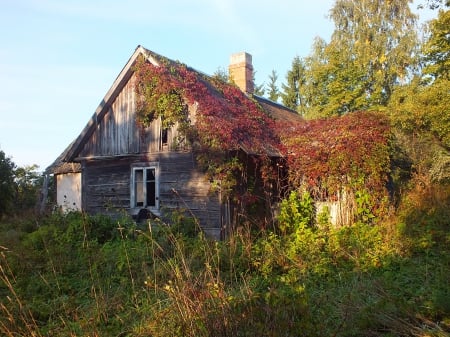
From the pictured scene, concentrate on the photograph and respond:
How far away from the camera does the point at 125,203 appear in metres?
13.7

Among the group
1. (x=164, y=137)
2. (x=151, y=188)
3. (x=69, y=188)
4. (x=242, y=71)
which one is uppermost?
(x=242, y=71)

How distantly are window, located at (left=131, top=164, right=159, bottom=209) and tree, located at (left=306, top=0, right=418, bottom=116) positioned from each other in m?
16.2

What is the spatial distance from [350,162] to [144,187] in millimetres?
6487

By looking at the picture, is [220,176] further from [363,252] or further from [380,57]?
[380,57]

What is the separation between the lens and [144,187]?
13.4 meters

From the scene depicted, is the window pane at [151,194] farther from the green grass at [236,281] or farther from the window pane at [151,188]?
the green grass at [236,281]

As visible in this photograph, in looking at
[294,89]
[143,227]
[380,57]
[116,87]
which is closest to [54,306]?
[143,227]

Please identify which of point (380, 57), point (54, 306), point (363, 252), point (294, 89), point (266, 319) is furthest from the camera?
point (294, 89)

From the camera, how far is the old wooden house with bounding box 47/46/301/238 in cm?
1202

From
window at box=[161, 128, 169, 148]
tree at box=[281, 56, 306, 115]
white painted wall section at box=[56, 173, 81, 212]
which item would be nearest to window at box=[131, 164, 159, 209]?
window at box=[161, 128, 169, 148]

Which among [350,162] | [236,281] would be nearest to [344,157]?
[350,162]

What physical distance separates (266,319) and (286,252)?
5.84 metres

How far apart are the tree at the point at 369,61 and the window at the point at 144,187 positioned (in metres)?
16.2

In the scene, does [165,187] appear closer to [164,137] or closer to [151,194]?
[151,194]
